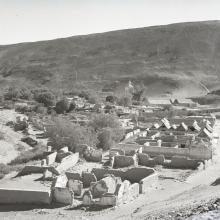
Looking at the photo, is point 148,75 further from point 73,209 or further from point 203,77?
point 73,209

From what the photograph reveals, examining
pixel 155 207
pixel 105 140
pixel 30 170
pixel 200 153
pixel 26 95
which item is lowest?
pixel 155 207

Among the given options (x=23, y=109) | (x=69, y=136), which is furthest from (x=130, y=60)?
(x=69, y=136)

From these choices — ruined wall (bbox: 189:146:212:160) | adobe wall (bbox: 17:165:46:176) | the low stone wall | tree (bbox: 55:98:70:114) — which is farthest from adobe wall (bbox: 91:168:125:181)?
tree (bbox: 55:98:70:114)

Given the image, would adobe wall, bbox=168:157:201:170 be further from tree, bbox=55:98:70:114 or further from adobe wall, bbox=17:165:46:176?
→ tree, bbox=55:98:70:114

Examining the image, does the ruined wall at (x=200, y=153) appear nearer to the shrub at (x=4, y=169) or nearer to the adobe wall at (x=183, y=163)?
the adobe wall at (x=183, y=163)

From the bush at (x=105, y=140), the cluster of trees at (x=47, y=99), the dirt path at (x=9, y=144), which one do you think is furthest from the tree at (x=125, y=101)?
the bush at (x=105, y=140)

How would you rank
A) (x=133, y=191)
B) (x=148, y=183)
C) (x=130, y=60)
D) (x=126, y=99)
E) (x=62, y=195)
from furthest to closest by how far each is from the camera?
1. (x=130, y=60)
2. (x=126, y=99)
3. (x=148, y=183)
4. (x=133, y=191)
5. (x=62, y=195)

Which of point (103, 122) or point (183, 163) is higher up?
point (103, 122)

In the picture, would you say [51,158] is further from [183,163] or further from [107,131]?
[183,163]
